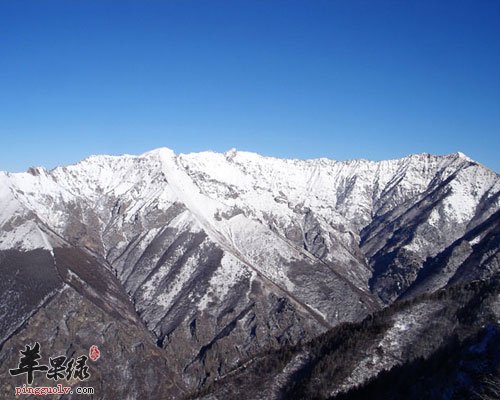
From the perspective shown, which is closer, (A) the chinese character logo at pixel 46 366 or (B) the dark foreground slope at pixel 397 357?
(B) the dark foreground slope at pixel 397 357

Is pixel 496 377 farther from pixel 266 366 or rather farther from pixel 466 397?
pixel 266 366

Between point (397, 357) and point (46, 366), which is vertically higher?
point (397, 357)

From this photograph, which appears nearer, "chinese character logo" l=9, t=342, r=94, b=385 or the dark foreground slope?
the dark foreground slope

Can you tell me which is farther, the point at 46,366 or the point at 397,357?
the point at 397,357

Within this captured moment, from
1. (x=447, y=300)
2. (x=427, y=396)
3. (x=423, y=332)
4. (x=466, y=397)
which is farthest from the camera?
(x=447, y=300)

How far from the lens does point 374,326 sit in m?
159

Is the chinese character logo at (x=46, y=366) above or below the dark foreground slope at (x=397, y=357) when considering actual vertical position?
below

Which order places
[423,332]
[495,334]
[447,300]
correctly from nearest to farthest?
[495,334]
[423,332]
[447,300]

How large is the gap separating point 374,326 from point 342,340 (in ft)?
31.6

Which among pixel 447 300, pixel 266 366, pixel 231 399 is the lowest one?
pixel 231 399

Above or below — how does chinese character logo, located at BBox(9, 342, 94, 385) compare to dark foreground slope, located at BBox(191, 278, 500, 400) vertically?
below

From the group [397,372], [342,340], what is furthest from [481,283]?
[397,372]

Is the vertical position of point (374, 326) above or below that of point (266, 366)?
above

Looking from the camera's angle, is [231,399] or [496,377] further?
[231,399]
